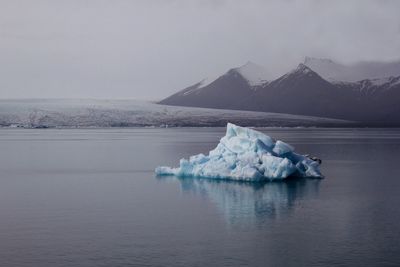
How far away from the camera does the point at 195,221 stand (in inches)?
500

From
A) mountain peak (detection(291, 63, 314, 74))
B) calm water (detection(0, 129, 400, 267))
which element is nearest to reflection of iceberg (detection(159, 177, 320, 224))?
calm water (detection(0, 129, 400, 267))

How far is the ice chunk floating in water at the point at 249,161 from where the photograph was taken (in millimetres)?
18844

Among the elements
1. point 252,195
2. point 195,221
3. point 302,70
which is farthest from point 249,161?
point 302,70

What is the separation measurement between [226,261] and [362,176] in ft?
43.6

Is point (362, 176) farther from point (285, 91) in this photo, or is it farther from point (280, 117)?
point (285, 91)

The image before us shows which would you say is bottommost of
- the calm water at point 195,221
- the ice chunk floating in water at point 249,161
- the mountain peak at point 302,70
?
the calm water at point 195,221

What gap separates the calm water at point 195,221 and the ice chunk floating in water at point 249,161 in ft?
1.40

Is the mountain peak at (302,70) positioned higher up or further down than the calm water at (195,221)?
higher up

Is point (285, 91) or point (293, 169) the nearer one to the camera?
point (293, 169)

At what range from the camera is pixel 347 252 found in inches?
395

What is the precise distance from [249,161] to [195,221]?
655cm

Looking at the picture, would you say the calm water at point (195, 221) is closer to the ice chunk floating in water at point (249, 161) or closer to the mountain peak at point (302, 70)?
the ice chunk floating in water at point (249, 161)

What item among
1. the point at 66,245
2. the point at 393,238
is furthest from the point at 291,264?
the point at 66,245

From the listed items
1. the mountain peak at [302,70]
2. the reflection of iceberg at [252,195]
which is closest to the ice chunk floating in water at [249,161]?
the reflection of iceberg at [252,195]
